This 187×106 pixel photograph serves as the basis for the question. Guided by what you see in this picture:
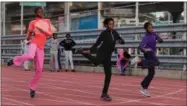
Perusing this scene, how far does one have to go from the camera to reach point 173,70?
1427 centimetres

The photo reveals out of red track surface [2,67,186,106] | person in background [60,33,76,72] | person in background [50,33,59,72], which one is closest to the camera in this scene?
red track surface [2,67,186,106]

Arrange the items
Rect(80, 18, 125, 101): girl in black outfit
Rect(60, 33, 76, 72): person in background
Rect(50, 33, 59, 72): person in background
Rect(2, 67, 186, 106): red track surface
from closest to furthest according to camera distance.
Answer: Rect(2, 67, 186, 106): red track surface < Rect(80, 18, 125, 101): girl in black outfit < Rect(60, 33, 76, 72): person in background < Rect(50, 33, 59, 72): person in background

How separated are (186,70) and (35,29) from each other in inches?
270

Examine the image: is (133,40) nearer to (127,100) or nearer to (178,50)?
(178,50)

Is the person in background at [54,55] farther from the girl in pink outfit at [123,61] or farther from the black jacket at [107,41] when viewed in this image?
the black jacket at [107,41]

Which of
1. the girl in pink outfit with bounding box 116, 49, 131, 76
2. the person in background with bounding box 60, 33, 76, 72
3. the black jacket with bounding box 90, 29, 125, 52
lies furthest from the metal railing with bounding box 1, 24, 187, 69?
the black jacket with bounding box 90, 29, 125, 52

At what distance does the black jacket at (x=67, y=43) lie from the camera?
57.4 ft

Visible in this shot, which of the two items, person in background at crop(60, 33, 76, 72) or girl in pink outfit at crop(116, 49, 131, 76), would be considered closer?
girl in pink outfit at crop(116, 49, 131, 76)

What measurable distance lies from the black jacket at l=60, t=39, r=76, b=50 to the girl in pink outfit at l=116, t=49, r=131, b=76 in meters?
2.66

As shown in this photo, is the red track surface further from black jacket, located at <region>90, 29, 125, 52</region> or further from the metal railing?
the metal railing

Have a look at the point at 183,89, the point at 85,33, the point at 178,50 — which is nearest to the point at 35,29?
the point at 183,89

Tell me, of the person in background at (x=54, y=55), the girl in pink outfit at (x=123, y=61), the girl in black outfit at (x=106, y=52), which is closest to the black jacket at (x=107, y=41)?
the girl in black outfit at (x=106, y=52)

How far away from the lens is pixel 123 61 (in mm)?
15656

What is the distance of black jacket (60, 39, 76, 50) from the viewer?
57.4 feet
